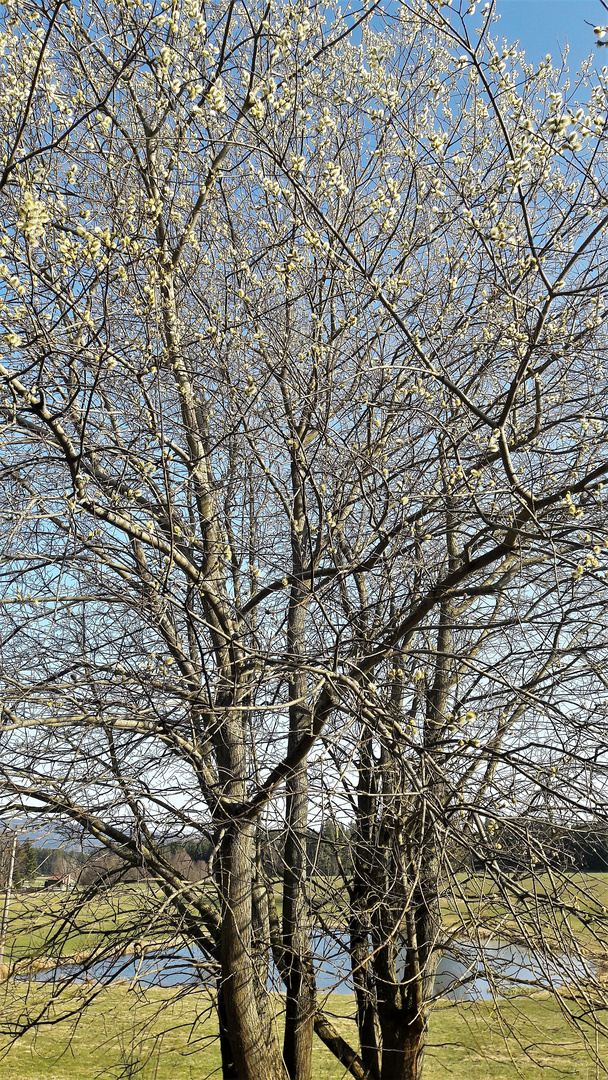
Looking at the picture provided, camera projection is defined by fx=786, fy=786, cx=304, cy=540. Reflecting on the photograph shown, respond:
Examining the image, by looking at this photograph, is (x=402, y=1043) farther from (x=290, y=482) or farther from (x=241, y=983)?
(x=290, y=482)

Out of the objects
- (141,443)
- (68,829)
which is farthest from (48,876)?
(141,443)

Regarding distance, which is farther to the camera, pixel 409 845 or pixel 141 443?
pixel 409 845

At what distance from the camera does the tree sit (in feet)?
12.4

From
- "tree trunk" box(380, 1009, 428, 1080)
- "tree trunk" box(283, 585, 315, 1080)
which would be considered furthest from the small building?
"tree trunk" box(380, 1009, 428, 1080)

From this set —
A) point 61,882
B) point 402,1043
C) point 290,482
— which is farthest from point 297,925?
point 290,482

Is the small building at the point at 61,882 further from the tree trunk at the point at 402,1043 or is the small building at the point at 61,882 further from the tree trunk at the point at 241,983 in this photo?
the tree trunk at the point at 402,1043

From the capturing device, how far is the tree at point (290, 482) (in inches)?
149

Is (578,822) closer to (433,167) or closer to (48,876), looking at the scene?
(48,876)

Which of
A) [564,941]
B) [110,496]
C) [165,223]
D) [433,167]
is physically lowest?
[564,941]

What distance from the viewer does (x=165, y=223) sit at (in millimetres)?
4520

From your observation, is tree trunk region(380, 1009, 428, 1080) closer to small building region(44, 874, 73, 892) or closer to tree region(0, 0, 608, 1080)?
tree region(0, 0, 608, 1080)

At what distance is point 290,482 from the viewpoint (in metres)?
5.91

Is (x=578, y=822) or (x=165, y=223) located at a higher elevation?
(x=165, y=223)

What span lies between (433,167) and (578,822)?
3.99m
